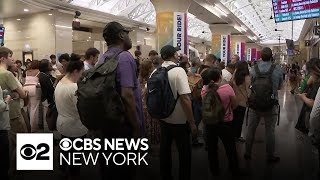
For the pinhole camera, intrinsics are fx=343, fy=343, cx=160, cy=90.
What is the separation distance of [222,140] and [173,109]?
118cm

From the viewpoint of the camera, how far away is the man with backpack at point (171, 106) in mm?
3469

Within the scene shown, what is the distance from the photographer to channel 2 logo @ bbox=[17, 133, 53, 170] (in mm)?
3896

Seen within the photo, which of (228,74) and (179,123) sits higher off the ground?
(228,74)

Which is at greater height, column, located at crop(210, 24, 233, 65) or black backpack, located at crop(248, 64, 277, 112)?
column, located at crop(210, 24, 233, 65)

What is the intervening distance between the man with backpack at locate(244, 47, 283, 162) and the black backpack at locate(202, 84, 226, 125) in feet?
2.78

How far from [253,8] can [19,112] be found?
27418mm

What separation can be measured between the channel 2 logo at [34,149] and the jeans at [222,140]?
197 centimetres

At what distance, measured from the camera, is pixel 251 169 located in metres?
4.76

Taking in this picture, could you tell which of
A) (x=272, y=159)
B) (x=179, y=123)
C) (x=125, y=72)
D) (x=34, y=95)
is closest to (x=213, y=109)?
(x=179, y=123)

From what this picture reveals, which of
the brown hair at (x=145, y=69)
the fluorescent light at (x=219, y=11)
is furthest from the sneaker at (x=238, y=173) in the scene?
the fluorescent light at (x=219, y=11)

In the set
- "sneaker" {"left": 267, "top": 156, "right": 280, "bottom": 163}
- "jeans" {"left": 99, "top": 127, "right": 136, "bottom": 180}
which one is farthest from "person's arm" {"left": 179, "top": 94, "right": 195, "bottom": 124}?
"sneaker" {"left": 267, "top": 156, "right": 280, "bottom": 163}

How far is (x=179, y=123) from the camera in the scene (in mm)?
3586

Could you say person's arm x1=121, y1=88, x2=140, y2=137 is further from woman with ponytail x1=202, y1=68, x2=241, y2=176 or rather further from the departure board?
the departure board

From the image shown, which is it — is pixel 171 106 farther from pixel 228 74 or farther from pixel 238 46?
pixel 238 46
